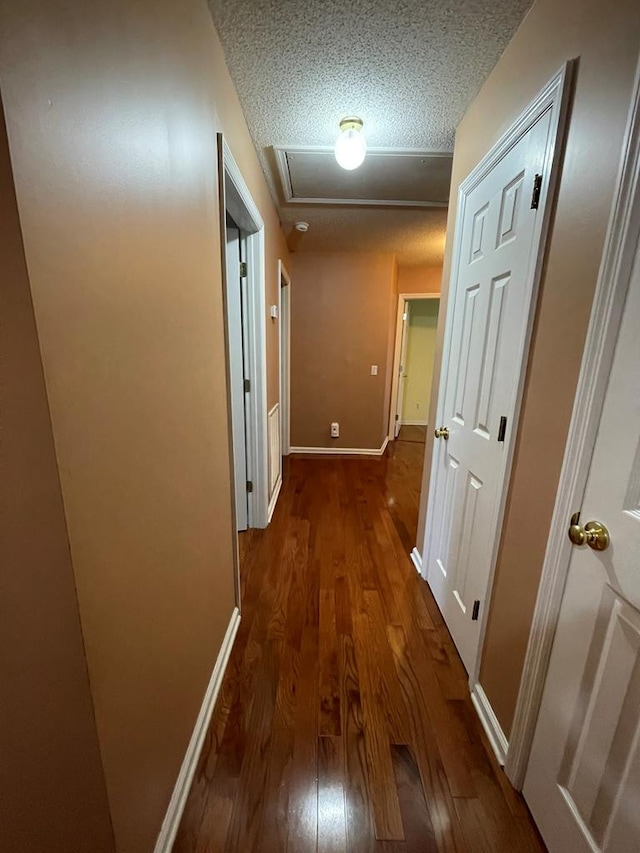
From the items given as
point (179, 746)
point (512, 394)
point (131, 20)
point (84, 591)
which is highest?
point (131, 20)

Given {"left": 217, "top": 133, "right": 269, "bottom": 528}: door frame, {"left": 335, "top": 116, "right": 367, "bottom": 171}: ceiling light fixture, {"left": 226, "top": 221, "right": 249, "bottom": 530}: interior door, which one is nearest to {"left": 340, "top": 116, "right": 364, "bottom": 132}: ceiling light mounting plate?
{"left": 335, "top": 116, "right": 367, "bottom": 171}: ceiling light fixture

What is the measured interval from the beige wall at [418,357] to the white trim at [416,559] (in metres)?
3.62

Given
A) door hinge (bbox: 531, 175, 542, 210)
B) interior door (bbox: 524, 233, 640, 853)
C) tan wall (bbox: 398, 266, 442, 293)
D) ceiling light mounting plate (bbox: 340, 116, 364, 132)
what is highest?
ceiling light mounting plate (bbox: 340, 116, 364, 132)

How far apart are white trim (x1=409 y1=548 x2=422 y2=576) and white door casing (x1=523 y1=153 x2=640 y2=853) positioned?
1.17m

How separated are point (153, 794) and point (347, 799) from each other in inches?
22.5

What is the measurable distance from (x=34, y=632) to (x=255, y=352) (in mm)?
1849

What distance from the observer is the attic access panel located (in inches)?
76.8

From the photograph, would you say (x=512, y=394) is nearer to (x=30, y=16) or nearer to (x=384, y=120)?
(x=30, y=16)

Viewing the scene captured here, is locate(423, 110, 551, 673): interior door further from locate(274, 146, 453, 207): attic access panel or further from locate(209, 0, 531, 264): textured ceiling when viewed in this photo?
locate(274, 146, 453, 207): attic access panel

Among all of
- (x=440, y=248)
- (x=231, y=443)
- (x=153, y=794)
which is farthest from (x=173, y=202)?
(x=440, y=248)

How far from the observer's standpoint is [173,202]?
880 millimetres

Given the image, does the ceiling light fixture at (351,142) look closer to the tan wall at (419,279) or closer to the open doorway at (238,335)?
the open doorway at (238,335)

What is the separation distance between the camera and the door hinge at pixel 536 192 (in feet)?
3.30

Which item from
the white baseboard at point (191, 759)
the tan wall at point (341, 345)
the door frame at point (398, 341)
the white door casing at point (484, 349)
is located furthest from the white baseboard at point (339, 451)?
the white baseboard at point (191, 759)
